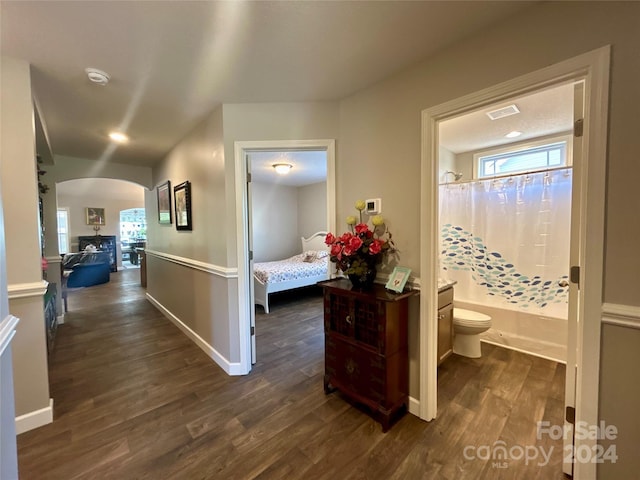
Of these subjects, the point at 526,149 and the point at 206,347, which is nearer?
the point at 206,347

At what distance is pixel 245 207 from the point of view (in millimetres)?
2354

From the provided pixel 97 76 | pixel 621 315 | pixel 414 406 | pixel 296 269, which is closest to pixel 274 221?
pixel 296 269

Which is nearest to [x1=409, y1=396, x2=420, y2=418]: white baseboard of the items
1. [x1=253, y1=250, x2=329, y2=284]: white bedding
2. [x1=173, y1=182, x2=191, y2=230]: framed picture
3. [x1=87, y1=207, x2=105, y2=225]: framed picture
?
[x1=253, y1=250, x2=329, y2=284]: white bedding

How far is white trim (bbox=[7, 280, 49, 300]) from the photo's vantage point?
1.64 m

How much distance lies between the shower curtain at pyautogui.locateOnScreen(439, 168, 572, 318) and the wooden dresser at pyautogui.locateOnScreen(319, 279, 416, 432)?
177cm

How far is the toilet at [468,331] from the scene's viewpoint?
2500mm

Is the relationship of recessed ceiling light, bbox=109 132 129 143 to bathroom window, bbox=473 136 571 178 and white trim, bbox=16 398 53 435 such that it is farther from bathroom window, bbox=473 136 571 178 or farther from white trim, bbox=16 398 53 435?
bathroom window, bbox=473 136 571 178

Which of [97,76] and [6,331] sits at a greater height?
[97,76]

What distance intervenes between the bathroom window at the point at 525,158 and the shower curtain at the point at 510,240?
31 centimetres

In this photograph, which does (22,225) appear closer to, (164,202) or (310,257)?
(164,202)

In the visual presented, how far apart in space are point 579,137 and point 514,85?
0.41m

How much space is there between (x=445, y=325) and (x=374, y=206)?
1375 millimetres

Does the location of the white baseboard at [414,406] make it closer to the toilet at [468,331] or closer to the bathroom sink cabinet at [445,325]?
the bathroom sink cabinet at [445,325]

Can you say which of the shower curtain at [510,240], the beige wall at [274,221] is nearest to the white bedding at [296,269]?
the beige wall at [274,221]
